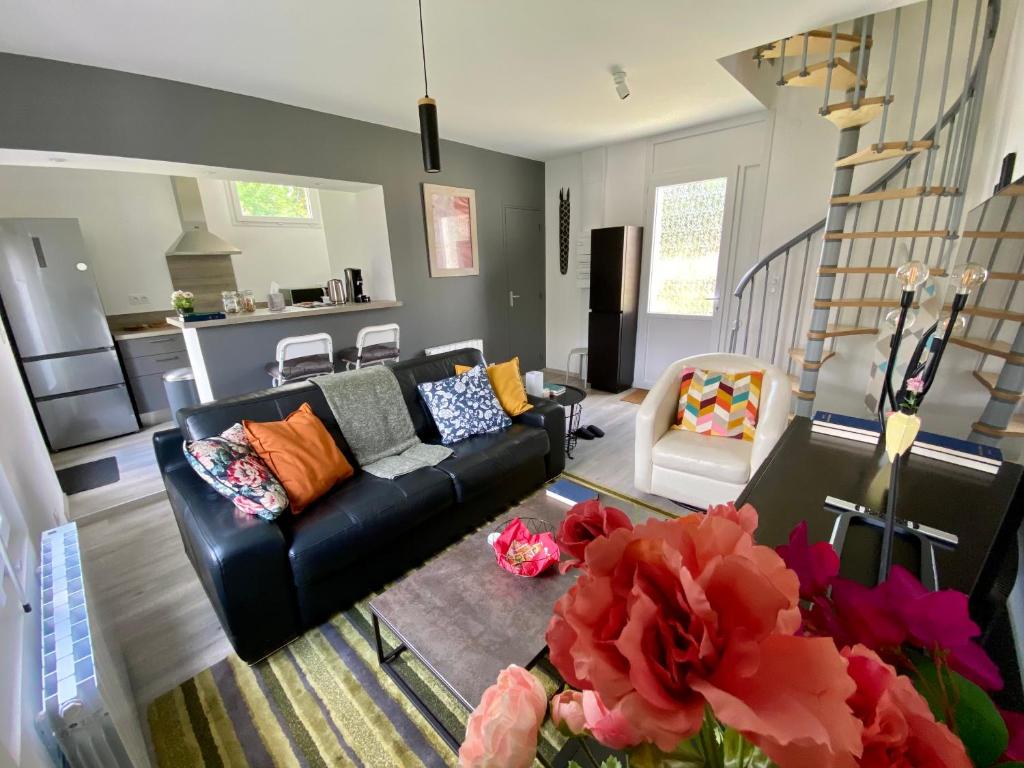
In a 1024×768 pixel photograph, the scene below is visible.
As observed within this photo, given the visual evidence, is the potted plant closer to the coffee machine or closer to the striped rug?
the coffee machine

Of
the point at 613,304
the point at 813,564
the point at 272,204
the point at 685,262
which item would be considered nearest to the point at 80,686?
the point at 813,564

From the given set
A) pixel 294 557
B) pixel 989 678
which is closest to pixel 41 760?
pixel 294 557

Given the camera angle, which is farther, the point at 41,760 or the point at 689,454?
the point at 689,454

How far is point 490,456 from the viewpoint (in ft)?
7.29

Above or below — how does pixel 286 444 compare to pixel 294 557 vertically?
above

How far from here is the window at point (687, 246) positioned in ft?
12.9

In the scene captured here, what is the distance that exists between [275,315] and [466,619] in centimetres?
269

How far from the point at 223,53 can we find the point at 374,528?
2644 mm

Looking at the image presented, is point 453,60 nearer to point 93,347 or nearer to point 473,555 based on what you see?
point 473,555

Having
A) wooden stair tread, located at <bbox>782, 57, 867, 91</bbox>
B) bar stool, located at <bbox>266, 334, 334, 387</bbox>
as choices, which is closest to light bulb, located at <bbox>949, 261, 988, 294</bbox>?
wooden stair tread, located at <bbox>782, 57, 867, 91</bbox>

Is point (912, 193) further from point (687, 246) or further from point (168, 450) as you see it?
point (168, 450)

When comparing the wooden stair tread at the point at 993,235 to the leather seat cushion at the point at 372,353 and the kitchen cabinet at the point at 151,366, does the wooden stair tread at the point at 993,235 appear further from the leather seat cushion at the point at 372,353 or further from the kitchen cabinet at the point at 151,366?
the kitchen cabinet at the point at 151,366

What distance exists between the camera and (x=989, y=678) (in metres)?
0.33

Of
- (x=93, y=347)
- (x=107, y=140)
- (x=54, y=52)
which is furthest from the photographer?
(x=93, y=347)
